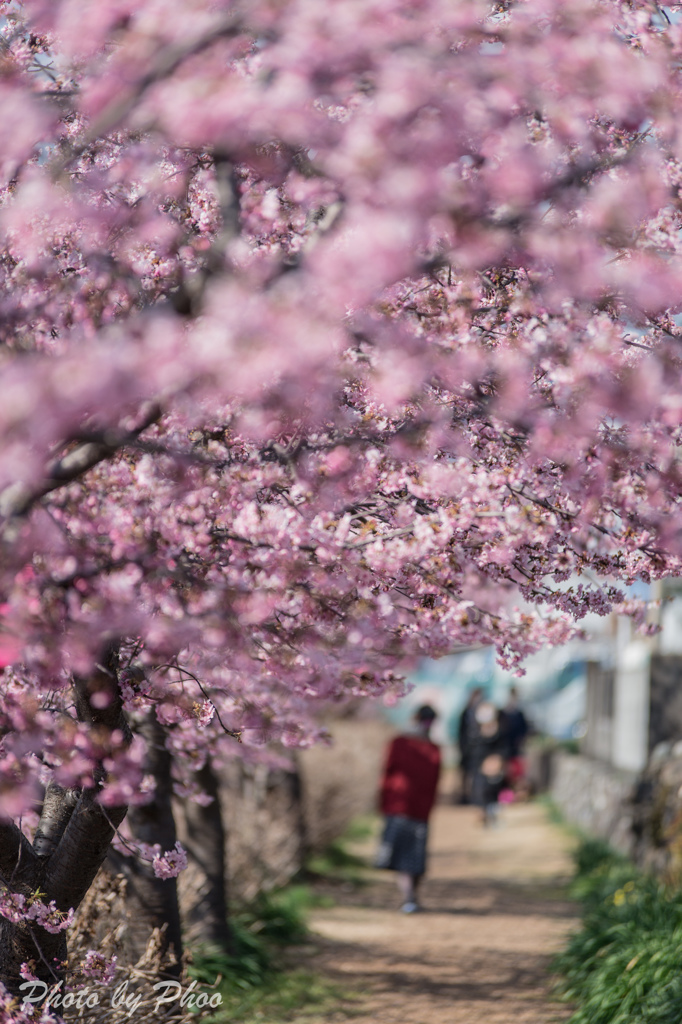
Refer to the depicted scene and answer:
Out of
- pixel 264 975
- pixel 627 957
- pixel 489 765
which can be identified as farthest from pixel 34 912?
pixel 489 765

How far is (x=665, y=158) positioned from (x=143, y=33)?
207cm

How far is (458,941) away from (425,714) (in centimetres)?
193

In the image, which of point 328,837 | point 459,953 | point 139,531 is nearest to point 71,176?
point 139,531

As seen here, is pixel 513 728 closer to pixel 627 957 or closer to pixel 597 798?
pixel 597 798

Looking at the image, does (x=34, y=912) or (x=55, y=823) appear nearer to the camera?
(x=34, y=912)

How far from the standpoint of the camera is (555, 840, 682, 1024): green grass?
18.2 ft

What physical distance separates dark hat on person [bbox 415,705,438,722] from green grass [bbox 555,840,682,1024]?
200 cm

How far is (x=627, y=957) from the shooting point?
6227 mm

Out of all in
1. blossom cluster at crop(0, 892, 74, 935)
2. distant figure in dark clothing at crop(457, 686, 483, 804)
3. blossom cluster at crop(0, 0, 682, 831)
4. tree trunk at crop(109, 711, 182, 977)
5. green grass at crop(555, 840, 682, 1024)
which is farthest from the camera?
distant figure in dark clothing at crop(457, 686, 483, 804)

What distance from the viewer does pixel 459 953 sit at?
8.19 m

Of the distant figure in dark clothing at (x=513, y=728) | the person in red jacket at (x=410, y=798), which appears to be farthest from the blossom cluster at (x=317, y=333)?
the distant figure in dark clothing at (x=513, y=728)

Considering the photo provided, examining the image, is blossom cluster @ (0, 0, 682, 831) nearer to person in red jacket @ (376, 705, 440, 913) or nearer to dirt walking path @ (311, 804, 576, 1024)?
dirt walking path @ (311, 804, 576, 1024)

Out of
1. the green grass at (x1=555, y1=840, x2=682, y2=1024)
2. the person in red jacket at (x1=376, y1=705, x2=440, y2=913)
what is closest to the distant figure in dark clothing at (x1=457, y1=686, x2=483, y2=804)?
the person in red jacket at (x1=376, y1=705, x2=440, y2=913)

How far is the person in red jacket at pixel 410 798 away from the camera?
31.6ft
